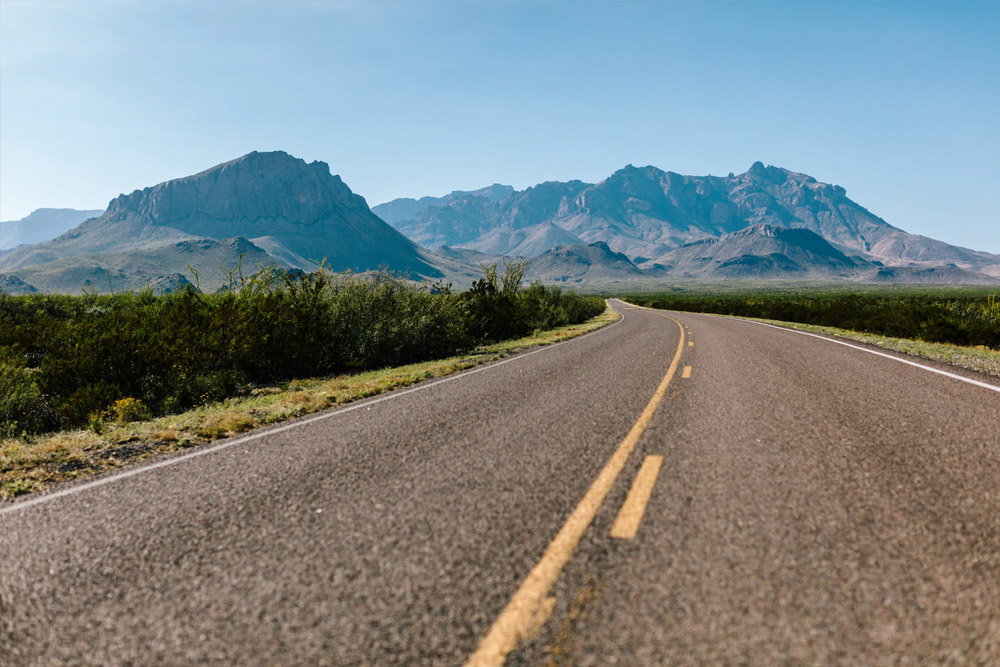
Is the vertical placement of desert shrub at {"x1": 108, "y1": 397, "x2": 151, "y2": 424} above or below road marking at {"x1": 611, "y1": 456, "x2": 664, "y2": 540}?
below

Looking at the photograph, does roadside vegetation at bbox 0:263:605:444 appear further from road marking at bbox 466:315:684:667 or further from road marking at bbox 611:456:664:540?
road marking at bbox 611:456:664:540

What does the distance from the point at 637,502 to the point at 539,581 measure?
1.24 m

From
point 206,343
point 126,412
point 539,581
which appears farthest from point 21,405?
point 539,581

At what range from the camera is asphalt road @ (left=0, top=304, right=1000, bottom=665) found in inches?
88.5

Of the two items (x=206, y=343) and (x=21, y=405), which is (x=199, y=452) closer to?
(x=21, y=405)

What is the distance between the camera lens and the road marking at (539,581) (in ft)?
7.07

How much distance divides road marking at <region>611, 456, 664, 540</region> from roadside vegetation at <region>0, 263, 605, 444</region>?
671 cm

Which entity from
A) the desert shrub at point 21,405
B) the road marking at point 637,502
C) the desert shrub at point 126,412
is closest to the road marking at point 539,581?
the road marking at point 637,502

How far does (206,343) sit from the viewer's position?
10.5 m

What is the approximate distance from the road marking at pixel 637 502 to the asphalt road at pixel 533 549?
3 cm

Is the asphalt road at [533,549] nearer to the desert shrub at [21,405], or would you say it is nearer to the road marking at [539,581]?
the road marking at [539,581]

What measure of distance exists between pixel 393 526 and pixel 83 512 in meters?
2.52

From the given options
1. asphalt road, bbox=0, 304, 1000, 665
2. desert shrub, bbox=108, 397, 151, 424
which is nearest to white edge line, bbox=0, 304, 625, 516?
asphalt road, bbox=0, 304, 1000, 665

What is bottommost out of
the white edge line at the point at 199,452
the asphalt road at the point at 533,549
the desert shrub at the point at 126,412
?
the desert shrub at the point at 126,412
